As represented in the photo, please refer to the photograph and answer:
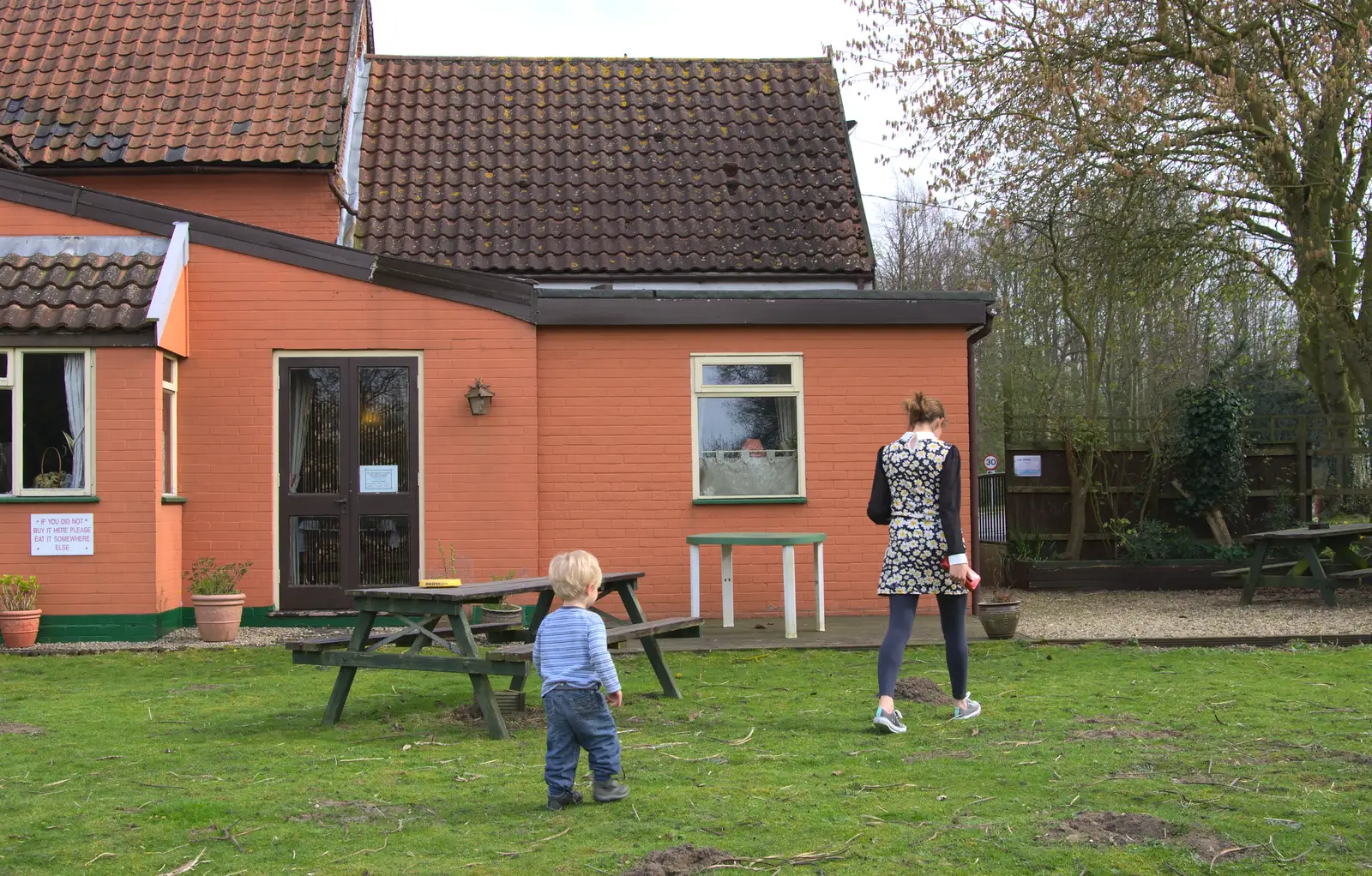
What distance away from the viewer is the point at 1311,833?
14.5 ft

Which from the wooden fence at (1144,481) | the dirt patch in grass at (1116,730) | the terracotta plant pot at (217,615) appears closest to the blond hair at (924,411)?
the dirt patch in grass at (1116,730)

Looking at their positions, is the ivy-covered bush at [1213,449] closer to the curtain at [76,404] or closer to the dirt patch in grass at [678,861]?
the curtain at [76,404]

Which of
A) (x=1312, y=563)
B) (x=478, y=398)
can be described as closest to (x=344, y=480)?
(x=478, y=398)

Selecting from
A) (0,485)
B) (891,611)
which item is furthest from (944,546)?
(0,485)

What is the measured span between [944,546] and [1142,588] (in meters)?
10.1

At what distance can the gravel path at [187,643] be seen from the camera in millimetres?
10398

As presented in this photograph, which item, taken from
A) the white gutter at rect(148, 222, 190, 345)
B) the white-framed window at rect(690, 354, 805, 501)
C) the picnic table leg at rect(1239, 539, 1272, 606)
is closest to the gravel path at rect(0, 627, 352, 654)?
the white gutter at rect(148, 222, 190, 345)

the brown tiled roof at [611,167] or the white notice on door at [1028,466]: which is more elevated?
the brown tiled roof at [611,167]

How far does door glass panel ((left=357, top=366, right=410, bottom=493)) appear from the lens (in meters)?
11.8

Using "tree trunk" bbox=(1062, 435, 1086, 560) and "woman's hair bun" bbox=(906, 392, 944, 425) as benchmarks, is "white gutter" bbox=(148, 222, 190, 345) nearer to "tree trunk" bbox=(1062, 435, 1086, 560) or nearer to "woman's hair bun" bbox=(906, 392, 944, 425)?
"woman's hair bun" bbox=(906, 392, 944, 425)

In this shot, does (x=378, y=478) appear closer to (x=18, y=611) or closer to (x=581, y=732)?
(x=18, y=611)

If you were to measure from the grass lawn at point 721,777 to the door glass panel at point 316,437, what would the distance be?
3.18 metres

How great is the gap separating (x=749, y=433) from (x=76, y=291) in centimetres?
585

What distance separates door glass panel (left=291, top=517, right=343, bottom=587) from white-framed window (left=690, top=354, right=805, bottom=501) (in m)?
3.32
